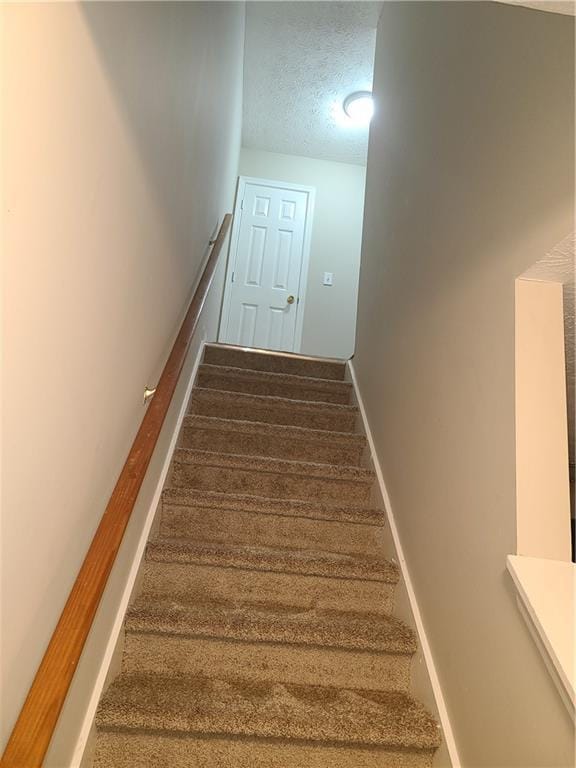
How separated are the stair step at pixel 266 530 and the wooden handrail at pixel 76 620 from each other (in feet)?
2.11

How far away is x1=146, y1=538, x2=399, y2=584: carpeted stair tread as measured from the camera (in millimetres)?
1805

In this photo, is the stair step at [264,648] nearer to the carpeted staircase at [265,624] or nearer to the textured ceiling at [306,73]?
the carpeted staircase at [265,624]

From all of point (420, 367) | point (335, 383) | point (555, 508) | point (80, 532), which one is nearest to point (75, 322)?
point (80, 532)

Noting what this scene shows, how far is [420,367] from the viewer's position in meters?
2.01

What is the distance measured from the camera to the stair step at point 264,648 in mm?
1530

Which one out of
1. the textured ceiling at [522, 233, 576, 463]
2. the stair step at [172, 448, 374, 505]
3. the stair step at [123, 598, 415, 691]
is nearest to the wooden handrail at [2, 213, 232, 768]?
the stair step at [123, 598, 415, 691]

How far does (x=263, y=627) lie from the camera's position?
5.19ft

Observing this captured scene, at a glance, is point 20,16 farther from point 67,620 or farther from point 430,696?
point 430,696

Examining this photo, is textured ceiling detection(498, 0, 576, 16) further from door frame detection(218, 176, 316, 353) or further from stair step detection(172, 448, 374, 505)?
door frame detection(218, 176, 316, 353)

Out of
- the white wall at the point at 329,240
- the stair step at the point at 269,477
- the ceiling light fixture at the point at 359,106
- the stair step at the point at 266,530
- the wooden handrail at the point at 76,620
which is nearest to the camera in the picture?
the wooden handrail at the point at 76,620

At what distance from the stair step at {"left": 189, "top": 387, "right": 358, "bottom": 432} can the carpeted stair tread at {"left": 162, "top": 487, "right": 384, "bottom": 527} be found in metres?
0.78

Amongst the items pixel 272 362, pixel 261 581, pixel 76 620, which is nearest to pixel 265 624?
A: pixel 261 581

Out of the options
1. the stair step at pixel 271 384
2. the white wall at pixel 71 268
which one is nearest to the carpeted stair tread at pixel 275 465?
the white wall at pixel 71 268

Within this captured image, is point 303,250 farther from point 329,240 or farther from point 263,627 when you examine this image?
point 263,627
